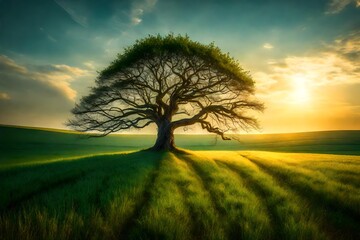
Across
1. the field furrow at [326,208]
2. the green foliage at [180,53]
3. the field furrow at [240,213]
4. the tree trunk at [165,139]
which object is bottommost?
the field furrow at [326,208]

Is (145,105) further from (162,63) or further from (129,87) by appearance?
(162,63)

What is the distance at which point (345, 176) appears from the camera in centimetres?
1259

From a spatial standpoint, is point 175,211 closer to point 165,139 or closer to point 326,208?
point 326,208

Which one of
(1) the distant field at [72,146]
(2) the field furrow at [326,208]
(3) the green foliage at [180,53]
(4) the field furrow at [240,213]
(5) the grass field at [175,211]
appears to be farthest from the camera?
(1) the distant field at [72,146]

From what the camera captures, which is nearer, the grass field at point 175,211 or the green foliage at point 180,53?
the grass field at point 175,211

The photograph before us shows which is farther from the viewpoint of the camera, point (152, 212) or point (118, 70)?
point (118, 70)

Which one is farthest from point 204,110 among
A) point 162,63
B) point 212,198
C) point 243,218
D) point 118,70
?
point 243,218

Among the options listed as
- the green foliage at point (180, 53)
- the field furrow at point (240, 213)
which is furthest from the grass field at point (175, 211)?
the green foliage at point (180, 53)

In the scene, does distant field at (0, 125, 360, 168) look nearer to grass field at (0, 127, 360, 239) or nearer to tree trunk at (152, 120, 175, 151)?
tree trunk at (152, 120, 175, 151)

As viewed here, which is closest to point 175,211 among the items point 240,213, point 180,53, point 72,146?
point 240,213

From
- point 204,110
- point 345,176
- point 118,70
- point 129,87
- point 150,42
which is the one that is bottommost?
point 345,176

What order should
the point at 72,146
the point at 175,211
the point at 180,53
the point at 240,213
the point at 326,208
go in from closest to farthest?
the point at 175,211 → the point at 240,213 → the point at 326,208 → the point at 180,53 → the point at 72,146

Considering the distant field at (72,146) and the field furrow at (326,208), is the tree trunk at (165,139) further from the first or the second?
the field furrow at (326,208)

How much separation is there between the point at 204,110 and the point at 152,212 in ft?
66.4
